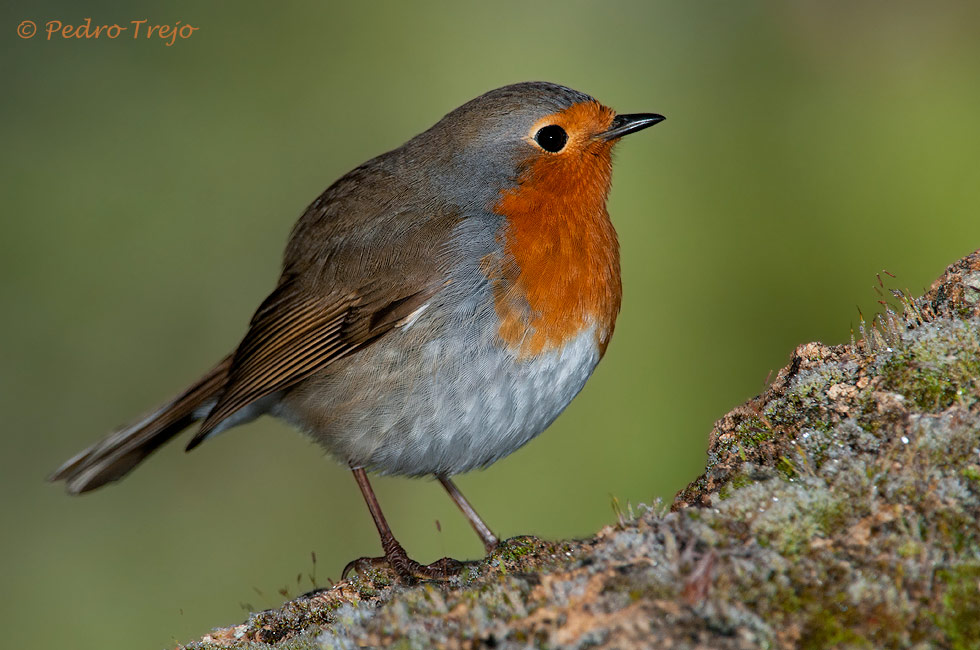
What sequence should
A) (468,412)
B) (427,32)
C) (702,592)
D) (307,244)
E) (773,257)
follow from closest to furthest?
→ 1. (702,592)
2. (468,412)
3. (307,244)
4. (773,257)
5. (427,32)

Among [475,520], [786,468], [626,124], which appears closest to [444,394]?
[475,520]

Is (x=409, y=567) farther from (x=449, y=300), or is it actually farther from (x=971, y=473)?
(x=971, y=473)

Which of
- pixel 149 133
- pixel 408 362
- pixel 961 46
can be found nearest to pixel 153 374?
pixel 149 133

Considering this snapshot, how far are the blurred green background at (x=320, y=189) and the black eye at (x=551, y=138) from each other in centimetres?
272

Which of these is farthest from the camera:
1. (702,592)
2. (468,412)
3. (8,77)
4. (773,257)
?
(8,77)

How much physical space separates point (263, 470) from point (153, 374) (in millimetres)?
1207

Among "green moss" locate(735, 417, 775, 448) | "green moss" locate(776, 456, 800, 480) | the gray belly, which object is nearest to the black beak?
the gray belly

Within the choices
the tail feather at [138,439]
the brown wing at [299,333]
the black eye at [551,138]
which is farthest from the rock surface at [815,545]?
the tail feather at [138,439]

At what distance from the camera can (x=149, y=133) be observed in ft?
26.0

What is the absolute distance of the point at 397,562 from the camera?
3.99 meters

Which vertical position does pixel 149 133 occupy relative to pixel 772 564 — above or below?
above

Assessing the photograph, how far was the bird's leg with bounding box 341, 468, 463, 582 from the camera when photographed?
361cm

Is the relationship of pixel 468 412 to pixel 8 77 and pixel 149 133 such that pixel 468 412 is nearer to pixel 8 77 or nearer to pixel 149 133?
pixel 149 133

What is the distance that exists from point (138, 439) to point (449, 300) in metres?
2.13
